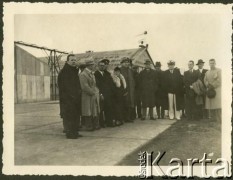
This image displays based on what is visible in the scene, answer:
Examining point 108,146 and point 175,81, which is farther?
point 175,81

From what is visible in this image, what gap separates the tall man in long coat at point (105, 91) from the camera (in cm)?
721

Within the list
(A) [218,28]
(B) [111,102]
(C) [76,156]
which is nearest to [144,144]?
(C) [76,156]

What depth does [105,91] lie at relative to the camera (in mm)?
7258

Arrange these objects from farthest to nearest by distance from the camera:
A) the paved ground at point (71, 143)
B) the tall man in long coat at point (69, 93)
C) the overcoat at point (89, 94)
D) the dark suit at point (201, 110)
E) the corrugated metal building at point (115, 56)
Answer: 1. the dark suit at point (201, 110)
2. the overcoat at point (89, 94)
3. the corrugated metal building at point (115, 56)
4. the tall man in long coat at point (69, 93)
5. the paved ground at point (71, 143)

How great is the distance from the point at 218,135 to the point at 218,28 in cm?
160

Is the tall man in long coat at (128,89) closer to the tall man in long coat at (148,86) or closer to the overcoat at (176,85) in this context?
the tall man in long coat at (148,86)

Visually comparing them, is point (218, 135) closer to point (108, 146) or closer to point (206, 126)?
point (206, 126)

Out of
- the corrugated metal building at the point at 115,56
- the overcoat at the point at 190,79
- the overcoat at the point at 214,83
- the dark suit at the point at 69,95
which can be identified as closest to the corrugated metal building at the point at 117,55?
the corrugated metal building at the point at 115,56

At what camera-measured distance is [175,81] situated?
790cm

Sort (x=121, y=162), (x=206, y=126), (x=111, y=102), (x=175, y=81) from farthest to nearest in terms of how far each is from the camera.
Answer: (x=175, y=81), (x=111, y=102), (x=206, y=126), (x=121, y=162)

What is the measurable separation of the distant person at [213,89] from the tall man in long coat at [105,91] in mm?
1678

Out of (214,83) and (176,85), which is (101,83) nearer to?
(176,85)

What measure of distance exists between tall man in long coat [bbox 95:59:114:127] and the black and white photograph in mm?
18

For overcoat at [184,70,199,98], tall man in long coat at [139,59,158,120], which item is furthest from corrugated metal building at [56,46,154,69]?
overcoat at [184,70,199,98]
